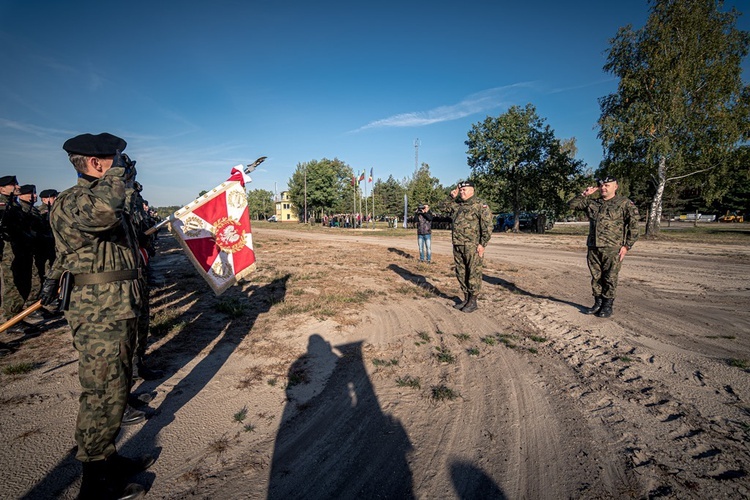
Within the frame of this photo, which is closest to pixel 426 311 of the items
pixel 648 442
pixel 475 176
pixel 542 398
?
pixel 542 398

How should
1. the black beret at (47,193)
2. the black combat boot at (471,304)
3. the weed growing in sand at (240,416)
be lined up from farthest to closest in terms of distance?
the black beret at (47,193) < the black combat boot at (471,304) < the weed growing in sand at (240,416)

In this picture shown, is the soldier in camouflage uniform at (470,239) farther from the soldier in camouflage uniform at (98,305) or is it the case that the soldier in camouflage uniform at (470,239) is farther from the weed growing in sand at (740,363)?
the soldier in camouflage uniform at (98,305)

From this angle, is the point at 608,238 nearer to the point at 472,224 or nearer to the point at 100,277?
the point at 472,224

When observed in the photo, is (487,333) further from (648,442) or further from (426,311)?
(648,442)

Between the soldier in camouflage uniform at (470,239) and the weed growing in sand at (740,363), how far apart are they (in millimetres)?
3396

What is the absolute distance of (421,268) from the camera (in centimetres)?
1128

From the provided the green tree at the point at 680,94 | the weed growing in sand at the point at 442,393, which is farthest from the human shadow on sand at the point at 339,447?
the green tree at the point at 680,94

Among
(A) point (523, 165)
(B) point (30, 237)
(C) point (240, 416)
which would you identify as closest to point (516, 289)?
(C) point (240, 416)

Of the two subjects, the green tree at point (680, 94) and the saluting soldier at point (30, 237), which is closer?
the saluting soldier at point (30, 237)

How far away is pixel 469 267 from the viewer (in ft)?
21.0

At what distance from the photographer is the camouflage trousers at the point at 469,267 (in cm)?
630

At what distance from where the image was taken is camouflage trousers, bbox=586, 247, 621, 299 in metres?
5.80

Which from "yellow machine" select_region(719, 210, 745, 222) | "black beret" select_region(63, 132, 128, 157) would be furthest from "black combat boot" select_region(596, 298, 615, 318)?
"yellow machine" select_region(719, 210, 745, 222)

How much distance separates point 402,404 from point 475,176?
108ft
